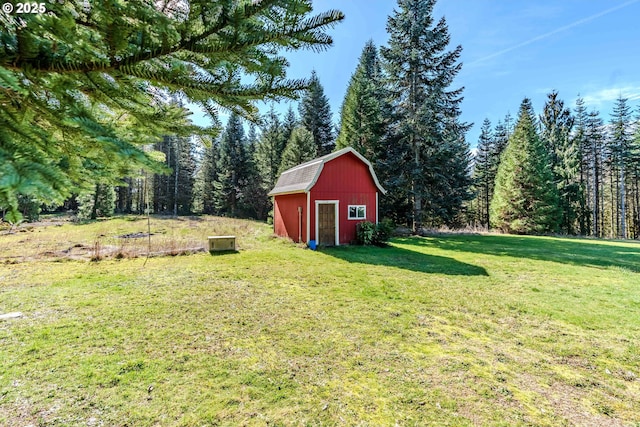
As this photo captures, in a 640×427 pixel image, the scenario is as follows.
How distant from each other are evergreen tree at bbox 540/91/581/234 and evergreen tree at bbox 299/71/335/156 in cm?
1927

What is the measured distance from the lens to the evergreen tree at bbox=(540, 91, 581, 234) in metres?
23.9

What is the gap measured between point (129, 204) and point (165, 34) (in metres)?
43.4

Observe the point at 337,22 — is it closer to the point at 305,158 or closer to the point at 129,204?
the point at 305,158

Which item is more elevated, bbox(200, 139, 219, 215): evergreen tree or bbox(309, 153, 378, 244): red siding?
bbox(200, 139, 219, 215): evergreen tree

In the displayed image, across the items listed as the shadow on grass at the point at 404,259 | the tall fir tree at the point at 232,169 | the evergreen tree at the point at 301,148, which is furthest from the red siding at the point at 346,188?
the tall fir tree at the point at 232,169

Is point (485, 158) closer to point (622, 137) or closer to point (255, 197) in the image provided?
point (622, 137)

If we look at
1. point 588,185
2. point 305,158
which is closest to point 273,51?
point 305,158

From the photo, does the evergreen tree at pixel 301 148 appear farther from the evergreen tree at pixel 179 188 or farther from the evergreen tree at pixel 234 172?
the evergreen tree at pixel 179 188

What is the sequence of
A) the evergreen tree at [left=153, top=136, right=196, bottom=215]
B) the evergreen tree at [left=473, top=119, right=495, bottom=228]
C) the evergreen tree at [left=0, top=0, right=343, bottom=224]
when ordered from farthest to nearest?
1. the evergreen tree at [left=153, top=136, right=196, bottom=215]
2. the evergreen tree at [left=473, top=119, right=495, bottom=228]
3. the evergreen tree at [left=0, top=0, right=343, bottom=224]

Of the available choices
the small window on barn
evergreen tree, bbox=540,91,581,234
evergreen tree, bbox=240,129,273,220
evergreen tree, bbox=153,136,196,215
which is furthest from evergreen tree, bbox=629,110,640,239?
evergreen tree, bbox=153,136,196,215

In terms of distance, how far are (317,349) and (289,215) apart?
10.4 m

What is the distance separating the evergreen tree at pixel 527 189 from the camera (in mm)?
20156

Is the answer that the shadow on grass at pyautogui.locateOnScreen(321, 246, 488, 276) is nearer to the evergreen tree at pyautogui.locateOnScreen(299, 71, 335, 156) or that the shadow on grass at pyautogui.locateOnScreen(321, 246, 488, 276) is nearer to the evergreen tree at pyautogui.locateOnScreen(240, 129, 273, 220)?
the evergreen tree at pyautogui.locateOnScreen(299, 71, 335, 156)

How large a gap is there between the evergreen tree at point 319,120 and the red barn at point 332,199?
13013 millimetres
